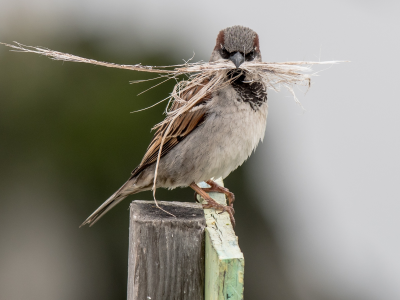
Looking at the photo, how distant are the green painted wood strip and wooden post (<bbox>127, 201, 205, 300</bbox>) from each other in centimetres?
4

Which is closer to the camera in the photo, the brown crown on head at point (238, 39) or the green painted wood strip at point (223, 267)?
the green painted wood strip at point (223, 267)

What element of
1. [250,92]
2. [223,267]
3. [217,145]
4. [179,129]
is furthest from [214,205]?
[223,267]

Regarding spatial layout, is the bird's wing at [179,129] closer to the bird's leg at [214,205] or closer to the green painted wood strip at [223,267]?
the bird's leg at [214,205]

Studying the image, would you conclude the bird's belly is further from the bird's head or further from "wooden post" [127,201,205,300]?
"wooden post" [127,201,205,300]

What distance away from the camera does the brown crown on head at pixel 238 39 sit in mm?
2614

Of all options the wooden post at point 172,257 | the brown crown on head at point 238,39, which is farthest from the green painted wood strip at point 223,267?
the brown crown on head at point 238,39

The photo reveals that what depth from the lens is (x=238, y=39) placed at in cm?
264

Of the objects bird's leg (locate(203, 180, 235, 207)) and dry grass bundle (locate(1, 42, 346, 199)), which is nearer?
dry grass bundle (locate(1, 42, 346, 199))

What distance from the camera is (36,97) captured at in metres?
4.73

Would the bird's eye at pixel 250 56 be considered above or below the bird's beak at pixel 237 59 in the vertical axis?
above

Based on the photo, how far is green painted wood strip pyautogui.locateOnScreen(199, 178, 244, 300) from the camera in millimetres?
1616

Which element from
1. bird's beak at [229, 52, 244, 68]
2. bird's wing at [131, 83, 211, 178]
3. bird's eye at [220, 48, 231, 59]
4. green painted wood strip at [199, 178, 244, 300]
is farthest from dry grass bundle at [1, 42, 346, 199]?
green painted wood strip at [199, 178, 244, 300]

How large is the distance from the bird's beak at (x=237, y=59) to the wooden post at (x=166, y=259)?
0.82 metres

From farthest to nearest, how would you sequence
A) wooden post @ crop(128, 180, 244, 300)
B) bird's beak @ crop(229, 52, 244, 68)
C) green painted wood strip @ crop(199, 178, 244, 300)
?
bird's beak @ crop(229, 52, 244, 68), wooden post @ crop(128, 180, 244, 300), green painted wood strip @ crop(199, 178, 244, 300)
